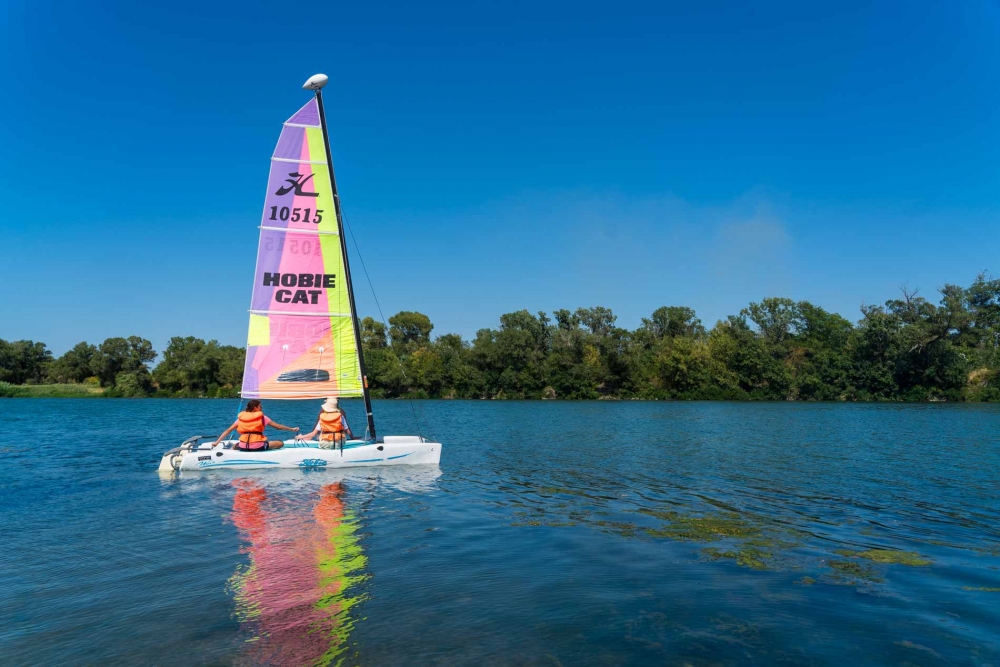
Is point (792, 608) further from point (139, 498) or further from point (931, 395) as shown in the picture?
point (931, 395)

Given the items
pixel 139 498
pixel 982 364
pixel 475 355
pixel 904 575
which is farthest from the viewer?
pixel 475 355

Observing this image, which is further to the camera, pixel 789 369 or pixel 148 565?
pixel 789 369

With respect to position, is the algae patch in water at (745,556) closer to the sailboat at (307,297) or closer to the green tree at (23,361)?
the sailboat at (307,297)

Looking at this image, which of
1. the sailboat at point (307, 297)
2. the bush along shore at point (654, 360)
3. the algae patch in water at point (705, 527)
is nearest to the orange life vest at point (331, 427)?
the sailboat at point (307, 297)

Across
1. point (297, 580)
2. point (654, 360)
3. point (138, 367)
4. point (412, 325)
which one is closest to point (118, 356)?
point (138, 367)

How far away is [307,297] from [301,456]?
5022 mm

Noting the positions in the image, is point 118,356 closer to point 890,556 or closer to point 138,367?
point 138,367

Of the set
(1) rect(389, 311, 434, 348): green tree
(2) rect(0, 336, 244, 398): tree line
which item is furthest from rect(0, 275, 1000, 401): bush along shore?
(1) rect(389, 311, 434, 348): green tree

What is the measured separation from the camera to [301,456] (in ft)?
60.8

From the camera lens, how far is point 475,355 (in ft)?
309

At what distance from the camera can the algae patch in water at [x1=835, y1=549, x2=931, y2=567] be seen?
384 inches

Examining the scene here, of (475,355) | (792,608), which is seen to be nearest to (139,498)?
(792,608)

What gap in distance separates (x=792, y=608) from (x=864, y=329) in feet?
283

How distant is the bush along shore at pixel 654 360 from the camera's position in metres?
75.9
